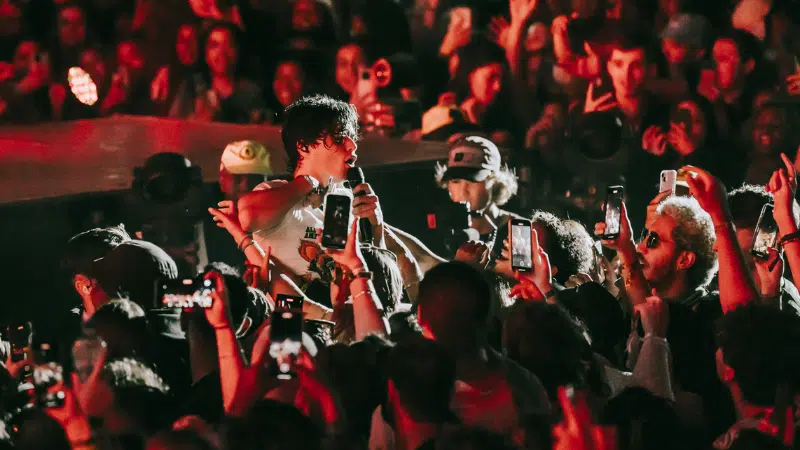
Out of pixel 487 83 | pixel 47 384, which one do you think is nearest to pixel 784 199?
pixel 47 384

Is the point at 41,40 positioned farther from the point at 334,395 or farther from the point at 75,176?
the point at 334,395

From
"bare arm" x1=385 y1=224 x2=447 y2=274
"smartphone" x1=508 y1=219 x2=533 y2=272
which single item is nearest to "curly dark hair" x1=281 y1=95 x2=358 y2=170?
"bare arm" x1=385 y1=224 x2=447 y2=274

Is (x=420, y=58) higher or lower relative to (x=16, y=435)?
higher

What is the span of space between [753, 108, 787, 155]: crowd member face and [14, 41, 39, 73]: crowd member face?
14.2ft

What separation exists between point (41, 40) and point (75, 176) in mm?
1276

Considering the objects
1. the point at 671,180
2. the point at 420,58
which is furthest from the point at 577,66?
the point at 671,180

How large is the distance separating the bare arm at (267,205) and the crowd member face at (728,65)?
317 centimetres

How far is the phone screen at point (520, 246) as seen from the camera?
151 inches

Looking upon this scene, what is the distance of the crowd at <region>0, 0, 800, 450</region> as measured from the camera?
276 cm

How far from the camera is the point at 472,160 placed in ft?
20.7

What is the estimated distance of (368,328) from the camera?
11.0 feet

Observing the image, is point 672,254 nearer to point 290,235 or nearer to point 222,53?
point 290,235

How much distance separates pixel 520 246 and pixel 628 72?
10.7 ft

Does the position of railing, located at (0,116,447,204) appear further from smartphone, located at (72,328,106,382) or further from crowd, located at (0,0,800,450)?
smartphone, located at (72,328,106,382)
